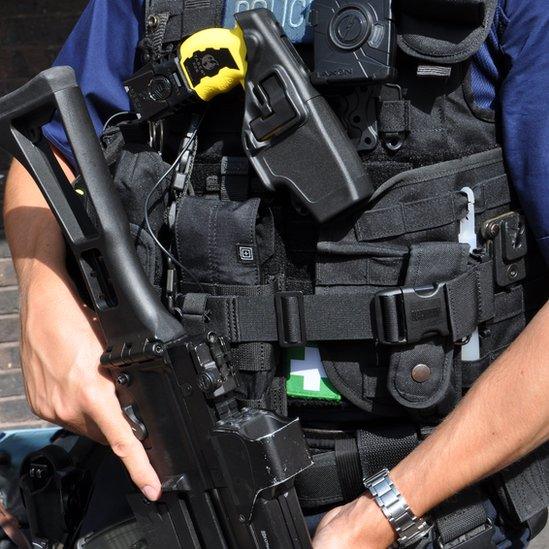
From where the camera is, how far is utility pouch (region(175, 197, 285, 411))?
1407 millimetres

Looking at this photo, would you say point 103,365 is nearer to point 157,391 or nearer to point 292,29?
point 157,391

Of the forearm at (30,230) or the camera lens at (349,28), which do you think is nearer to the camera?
the camera lens at (349,28)

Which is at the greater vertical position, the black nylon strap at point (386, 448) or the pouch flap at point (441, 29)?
the pouch flap at point (441, 29)

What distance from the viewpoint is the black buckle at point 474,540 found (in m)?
1.40

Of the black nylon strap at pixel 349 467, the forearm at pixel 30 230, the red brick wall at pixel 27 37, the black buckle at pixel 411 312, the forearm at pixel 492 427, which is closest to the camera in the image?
the forearm at pixel 492 427

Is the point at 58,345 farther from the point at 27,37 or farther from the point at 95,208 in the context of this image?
the point at 27,37

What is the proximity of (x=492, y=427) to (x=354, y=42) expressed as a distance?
0.65 meters

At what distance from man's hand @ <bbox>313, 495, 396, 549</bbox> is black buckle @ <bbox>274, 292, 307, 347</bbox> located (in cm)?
29

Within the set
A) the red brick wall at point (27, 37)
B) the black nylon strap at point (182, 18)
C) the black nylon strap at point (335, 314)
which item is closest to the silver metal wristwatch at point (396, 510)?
the black nylon strap at point (335, 314)

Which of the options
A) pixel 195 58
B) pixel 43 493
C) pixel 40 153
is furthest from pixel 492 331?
pixel 43 493

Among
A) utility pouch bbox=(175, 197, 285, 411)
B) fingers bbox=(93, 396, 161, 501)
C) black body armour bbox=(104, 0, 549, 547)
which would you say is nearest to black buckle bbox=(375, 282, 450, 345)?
black body armour bbox=(104, 0, 549, 547)

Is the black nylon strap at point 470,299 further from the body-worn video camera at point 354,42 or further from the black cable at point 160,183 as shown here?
the black cable at point 160,183

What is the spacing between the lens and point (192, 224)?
1.43 metres

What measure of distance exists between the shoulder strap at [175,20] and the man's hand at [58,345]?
0.36 metres
